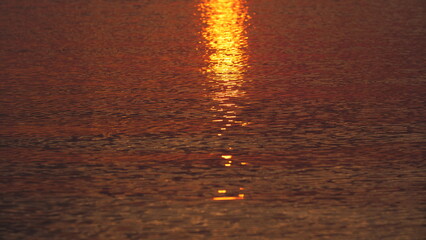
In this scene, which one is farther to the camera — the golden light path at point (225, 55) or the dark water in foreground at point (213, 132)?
the golden light path at point (225, 55)

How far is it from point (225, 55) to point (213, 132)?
157 cm

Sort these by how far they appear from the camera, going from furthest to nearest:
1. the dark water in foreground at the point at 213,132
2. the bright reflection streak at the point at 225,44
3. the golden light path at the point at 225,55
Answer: the bright reflection streak at the point at 225,44
the golden light path at the point at 225,55
the dark water in foreground at the point at 213,132

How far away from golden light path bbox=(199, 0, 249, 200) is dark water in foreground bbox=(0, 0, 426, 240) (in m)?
0.01

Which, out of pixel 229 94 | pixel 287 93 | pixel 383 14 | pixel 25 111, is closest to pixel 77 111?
pixel 25 111

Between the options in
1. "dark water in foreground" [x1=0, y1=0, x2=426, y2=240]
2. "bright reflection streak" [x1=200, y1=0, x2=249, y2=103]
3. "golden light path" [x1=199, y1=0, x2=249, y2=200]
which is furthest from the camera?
"bright reflection streak" [x1=200, y1=0, x2=249, y2=103]

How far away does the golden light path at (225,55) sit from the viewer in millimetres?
2793

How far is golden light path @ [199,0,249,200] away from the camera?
2.79 metres

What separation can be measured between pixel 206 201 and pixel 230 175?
0.22m

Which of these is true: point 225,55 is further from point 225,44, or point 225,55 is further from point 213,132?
point 213,132

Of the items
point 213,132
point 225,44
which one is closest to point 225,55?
point 225,44

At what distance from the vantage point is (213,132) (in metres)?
2.55

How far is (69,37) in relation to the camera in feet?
15.2

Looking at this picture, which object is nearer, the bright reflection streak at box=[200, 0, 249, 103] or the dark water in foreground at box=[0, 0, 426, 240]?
the dark water in foreground at box=[0, 0, 426, 240]

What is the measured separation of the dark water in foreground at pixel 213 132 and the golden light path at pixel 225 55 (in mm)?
14
